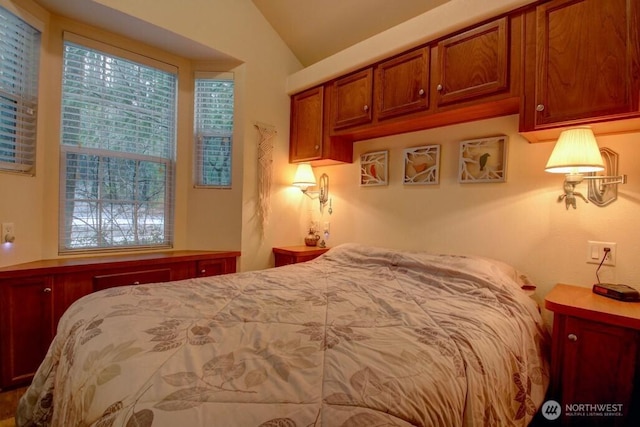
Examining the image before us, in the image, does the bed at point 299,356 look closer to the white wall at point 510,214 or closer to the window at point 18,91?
the white wall at point 510,214

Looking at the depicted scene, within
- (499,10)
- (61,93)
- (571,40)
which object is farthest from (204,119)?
(571,40)

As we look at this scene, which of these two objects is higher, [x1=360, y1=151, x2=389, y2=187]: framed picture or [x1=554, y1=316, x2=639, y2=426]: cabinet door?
[x1=360, y1=151, x2=389, y2=187]: framed picture

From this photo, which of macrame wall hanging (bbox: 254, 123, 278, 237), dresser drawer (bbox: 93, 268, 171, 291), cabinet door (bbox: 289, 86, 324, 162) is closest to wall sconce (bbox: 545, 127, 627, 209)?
cabinet door (bbox: 289, 86, 324, 162)

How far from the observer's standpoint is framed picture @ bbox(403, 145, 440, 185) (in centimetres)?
233

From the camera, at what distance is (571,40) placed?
1.52 meters

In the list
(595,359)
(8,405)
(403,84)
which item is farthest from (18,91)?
(595,359)

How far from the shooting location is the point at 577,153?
1503 millimetres

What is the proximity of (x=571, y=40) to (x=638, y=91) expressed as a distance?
1.31ft

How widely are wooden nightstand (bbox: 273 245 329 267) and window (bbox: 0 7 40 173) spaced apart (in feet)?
6.46

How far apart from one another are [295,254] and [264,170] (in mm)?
869

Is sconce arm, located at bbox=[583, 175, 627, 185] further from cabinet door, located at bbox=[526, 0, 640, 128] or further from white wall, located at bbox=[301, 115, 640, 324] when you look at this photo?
cabinet door, located at bbox=[526, 0, 640, 128]

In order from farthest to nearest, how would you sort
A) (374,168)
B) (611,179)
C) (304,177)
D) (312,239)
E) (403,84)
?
(312,239) < (304,177) < (374,168) < (403,84) < (611,179)

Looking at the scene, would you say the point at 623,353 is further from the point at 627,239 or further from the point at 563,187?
the point at 563,187

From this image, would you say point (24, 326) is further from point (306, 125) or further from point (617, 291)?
point (617, 291)
